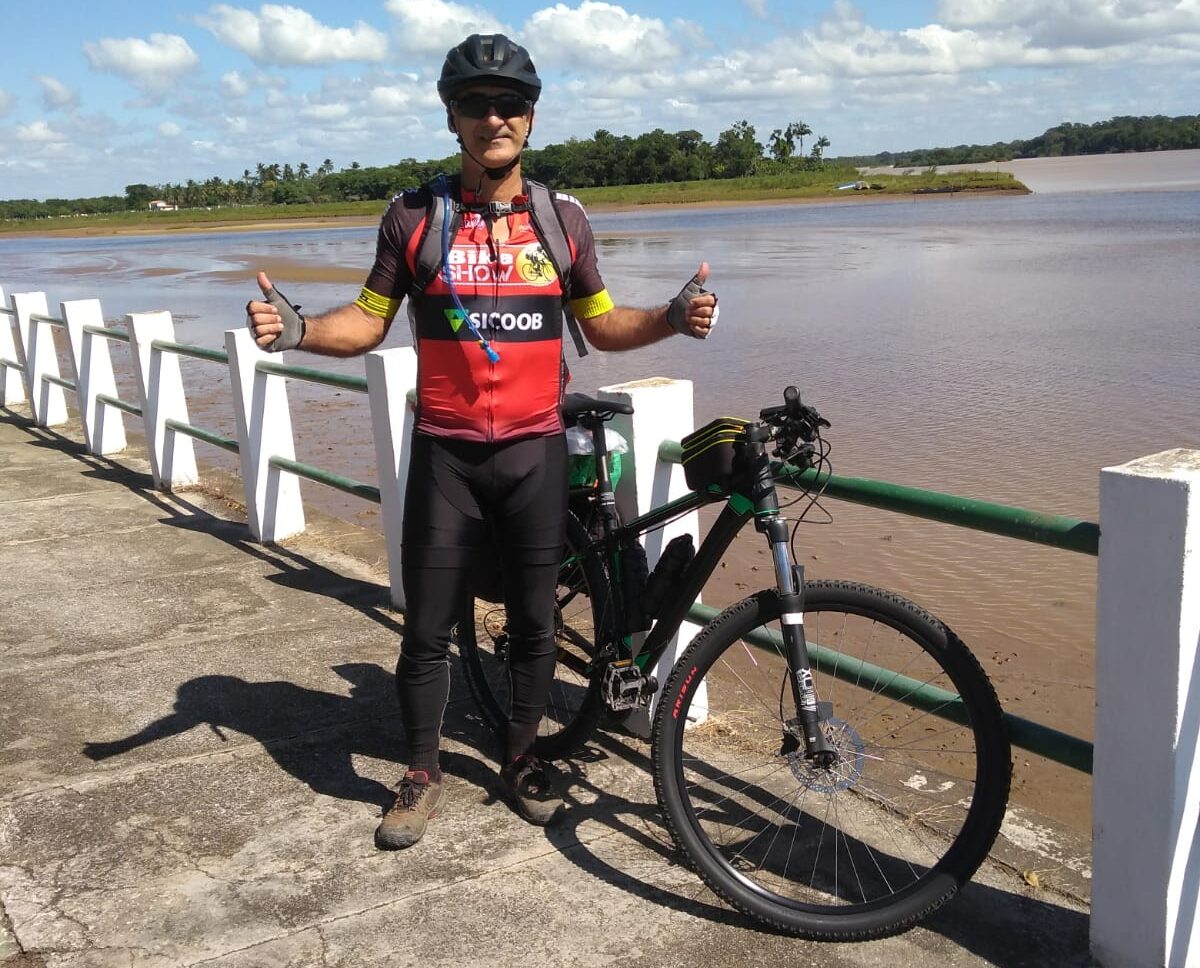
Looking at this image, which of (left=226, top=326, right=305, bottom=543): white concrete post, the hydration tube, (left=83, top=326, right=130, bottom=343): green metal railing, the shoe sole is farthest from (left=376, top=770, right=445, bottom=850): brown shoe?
(left=83, top=326, right=130, bottom=343): green metal railing

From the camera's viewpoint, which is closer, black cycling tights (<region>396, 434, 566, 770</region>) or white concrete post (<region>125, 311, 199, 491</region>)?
black cycling tights (<region>396, 434, 566, 770</region>)

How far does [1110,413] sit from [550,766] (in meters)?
9.20

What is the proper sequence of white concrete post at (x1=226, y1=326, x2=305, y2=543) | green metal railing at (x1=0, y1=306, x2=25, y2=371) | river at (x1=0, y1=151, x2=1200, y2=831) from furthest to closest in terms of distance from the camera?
green metal railing at (x1=0, y1=306, x2=25, y2=371), river at (x1=0, y1=151, x2=1200, y2=831), white concrete post at (x1=226, y1=326, x2=305, y2=543)

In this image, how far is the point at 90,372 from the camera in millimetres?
9625

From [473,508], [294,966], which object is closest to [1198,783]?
[473,508]

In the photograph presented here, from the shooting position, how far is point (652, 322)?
3.41 metres

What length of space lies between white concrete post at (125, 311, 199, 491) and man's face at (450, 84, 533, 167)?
551cm

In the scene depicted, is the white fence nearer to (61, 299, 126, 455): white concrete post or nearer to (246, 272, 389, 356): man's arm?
(246, 272, 389, 356): man's arm

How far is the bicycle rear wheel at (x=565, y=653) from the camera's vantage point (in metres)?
3.69

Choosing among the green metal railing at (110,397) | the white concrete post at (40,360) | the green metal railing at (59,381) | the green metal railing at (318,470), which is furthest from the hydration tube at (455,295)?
the white concrete post at (40,360)

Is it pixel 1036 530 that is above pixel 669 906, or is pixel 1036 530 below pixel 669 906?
above

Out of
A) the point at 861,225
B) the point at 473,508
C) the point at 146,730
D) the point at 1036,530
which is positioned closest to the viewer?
the point at 1036,530

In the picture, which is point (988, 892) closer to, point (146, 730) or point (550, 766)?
point (550, 766)

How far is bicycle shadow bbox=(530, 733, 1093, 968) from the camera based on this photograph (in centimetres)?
293
